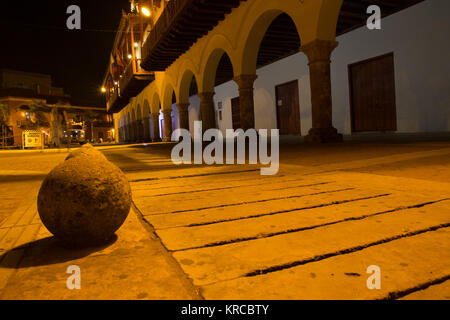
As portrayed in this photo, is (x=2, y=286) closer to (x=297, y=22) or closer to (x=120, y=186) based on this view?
(x=120, y=186)

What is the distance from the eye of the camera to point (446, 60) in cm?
760

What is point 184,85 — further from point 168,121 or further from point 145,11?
point 145,11

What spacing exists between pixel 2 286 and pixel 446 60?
942 centimetres

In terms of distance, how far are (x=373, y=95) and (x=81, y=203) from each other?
32.6 ft

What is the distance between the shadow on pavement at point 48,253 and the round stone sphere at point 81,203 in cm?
4

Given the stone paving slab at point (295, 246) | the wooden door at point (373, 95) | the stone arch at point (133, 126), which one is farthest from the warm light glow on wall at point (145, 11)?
the stone paving slab at point (295, 246)

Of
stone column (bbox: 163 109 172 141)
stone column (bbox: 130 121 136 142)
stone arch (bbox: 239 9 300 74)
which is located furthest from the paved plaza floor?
stone column (bbox: 130 121 136 142)

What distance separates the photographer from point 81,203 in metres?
1.50

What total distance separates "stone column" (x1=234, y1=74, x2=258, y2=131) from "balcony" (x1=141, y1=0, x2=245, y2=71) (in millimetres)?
2167

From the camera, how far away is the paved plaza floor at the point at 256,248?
3.45ft

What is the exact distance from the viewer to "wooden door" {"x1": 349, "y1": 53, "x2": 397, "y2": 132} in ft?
30.1
